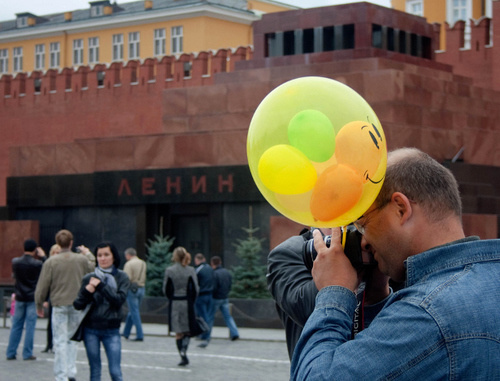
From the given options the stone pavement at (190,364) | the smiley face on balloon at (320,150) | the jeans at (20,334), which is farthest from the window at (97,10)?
the smiley face on balloon at (320,150)

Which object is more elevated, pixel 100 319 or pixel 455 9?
pixel 455 9

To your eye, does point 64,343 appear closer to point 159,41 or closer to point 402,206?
point 402,206

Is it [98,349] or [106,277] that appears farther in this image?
[106,277]

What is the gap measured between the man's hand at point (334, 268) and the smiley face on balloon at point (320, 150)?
0.30 ft

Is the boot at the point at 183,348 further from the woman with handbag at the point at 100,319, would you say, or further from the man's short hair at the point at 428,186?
the man's short hair at the point at 428,186

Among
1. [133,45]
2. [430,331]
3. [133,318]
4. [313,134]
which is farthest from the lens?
[133,45]

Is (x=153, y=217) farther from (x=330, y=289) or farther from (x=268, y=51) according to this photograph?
(x=330, y=289)

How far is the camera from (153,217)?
20672 mm

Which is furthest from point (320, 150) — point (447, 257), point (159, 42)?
point (159, 42)

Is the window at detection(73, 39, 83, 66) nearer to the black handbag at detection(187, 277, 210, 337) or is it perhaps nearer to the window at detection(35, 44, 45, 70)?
the window at detection(35, 44, 45, 70)

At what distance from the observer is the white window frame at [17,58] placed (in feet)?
175

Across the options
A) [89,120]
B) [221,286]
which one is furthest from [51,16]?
[221,286]

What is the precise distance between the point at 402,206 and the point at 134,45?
1869 inches

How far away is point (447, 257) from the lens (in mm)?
1998
